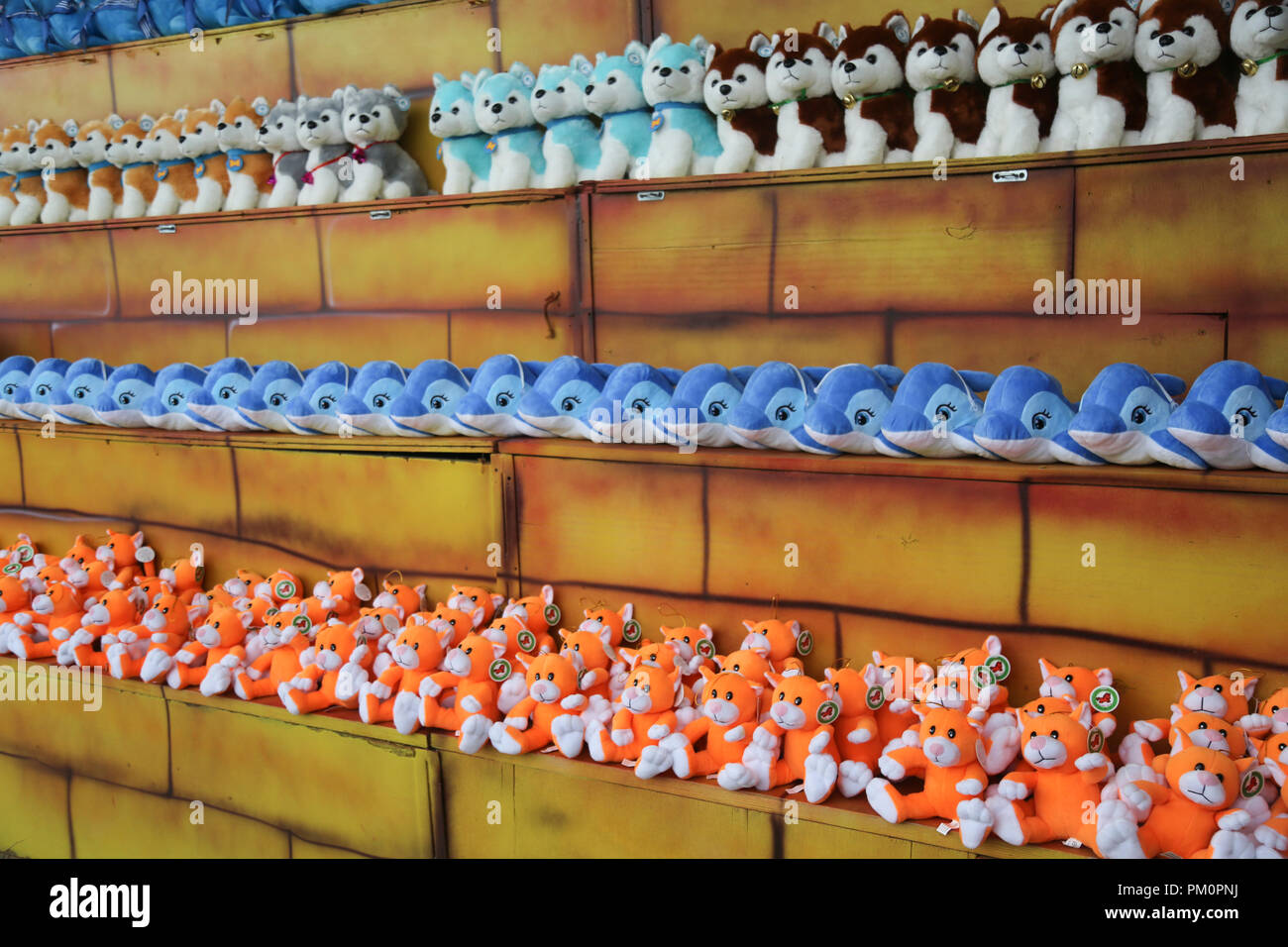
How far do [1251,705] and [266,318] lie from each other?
8.94ft

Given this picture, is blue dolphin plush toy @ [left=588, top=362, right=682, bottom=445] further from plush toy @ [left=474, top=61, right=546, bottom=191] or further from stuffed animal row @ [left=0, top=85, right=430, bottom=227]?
stuffed animal row @ [left=0, top=85, right=430, bottom=227]

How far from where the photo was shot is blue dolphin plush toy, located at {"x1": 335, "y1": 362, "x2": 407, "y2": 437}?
2.32 meters

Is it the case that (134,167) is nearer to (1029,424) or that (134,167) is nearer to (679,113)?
(679,113)

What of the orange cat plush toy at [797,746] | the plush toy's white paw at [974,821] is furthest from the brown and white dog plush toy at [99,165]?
the plush toy's white paw at [974,821]

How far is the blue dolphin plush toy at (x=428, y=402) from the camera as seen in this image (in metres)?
2.26

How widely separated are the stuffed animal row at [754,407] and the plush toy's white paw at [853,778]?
548 mm

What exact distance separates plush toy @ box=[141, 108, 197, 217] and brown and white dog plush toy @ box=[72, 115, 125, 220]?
0.21 m

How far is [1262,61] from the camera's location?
205cm

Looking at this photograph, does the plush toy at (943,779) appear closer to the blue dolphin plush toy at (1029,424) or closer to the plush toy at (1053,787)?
the plush toy at (1053,787)

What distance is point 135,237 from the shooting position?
3.30 m

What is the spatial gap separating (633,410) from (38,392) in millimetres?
1865

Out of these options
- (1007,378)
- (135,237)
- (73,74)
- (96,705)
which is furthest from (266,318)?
(1007,378)

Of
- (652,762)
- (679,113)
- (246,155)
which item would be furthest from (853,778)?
(246,155)
